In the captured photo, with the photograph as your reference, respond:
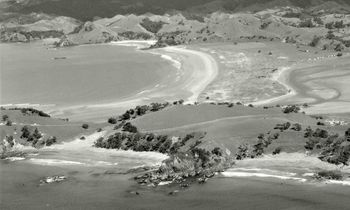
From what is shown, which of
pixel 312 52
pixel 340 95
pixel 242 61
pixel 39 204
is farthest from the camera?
pixel 312 52

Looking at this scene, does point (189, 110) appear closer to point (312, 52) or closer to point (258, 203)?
point (258, 203)

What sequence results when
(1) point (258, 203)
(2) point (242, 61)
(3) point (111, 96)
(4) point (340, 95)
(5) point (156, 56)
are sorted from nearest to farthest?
(1) point (258, 203) → (4) point (340, 95) → (3) point (111, 96) → (2) point (242, 61) → (5) point (156, 56)

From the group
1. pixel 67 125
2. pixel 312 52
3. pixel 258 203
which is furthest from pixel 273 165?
pixel 312 52

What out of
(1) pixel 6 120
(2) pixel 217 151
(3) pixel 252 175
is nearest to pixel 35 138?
(1) pixel 6 120

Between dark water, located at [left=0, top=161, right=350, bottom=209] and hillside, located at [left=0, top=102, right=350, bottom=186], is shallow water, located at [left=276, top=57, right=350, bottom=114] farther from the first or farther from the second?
dark water, located at [left=0, top=161, right=350, bottom=209]

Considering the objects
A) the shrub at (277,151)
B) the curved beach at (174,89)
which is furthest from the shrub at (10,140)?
the shrub at (277,151)

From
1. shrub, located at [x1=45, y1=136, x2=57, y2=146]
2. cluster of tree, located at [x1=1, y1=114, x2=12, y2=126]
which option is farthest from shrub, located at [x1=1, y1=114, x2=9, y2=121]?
shrub, located at [x1=45, y1=136, x2=57, y2=146]
